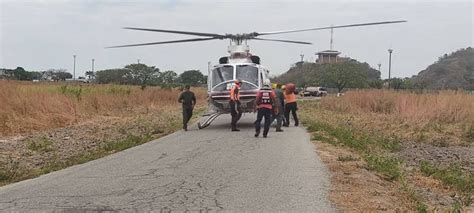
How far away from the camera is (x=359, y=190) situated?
844 cm

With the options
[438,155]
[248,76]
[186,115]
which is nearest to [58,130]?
[186,115]

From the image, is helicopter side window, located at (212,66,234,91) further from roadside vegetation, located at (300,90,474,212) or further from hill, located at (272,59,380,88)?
hill, located at (272,59,380,88)

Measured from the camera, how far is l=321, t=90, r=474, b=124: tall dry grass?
24.0 meters

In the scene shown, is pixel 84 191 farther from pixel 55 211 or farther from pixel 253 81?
pixel 253 81

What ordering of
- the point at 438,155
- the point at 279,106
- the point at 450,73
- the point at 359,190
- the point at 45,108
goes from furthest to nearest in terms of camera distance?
the point at 450,73 < the point at 45,108 < the point at 279,106 < the point at 438,155 < the point at 359,190

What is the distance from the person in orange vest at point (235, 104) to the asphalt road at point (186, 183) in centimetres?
539

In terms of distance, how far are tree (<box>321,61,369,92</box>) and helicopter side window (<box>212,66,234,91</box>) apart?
6878cm

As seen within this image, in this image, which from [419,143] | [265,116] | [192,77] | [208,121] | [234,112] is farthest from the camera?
[192,77]

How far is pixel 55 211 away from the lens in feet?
22.9

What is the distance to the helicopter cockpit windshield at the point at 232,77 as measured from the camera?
20.4 m

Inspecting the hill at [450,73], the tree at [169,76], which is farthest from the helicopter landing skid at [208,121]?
the tree at [169,76]

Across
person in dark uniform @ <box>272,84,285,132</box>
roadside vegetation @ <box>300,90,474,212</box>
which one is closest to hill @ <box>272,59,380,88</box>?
roadside vegetation @ <box>300,90,474,212</box>

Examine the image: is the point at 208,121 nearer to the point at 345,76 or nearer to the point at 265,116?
the point at 265,116

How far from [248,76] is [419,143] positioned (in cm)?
651
